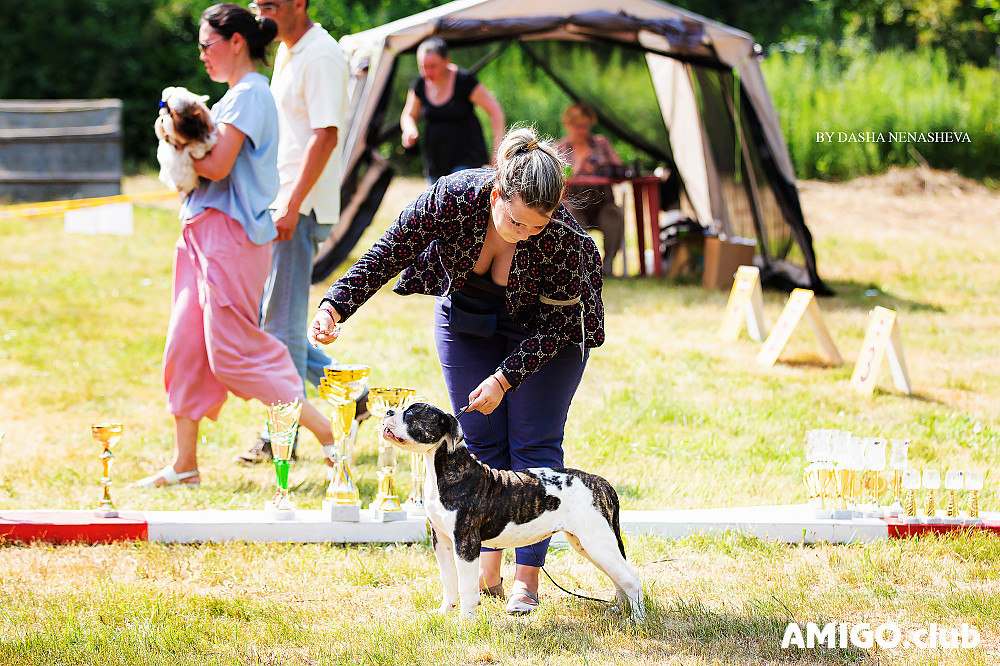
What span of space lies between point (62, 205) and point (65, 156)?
1.32 metres

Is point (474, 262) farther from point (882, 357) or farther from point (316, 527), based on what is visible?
point (882, 357)

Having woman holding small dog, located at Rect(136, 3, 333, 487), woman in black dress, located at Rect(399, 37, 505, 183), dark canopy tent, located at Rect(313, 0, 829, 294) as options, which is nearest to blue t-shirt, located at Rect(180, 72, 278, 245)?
woman holding small dog, located at Rect(136, 3, 333, 487)

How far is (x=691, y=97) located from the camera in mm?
9500

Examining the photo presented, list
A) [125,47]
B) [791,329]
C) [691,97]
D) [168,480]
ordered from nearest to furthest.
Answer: [168,480] → [791,329] → [691,97] → [125,47]

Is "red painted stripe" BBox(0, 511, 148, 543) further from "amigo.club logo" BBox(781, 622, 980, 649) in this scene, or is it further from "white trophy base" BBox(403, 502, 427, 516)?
"amigo.club logo" BBox(781, 622, 980, 649)

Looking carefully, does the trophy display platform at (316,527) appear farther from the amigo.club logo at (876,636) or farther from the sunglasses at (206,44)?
the sunglasses at (206,44)

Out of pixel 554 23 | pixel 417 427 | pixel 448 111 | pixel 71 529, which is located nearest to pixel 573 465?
pixel 417 427

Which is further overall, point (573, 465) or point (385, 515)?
point (573, 465)

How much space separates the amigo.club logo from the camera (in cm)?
270

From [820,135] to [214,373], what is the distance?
40.3 feet

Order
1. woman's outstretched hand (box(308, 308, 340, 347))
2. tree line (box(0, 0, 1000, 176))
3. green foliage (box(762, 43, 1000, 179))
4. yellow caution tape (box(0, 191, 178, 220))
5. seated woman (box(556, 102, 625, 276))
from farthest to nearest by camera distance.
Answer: tree line (box(0, 0, 1000, 176)) → green foliage (box(762, 43, 1000, 179)) → yellow caution tape (box(0, 191, 178, 220)) → seated woman (box(556, 102, 625, 276)) → woman's outstretched hand (box(308, 308, 340, 347))

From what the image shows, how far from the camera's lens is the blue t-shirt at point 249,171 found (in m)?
3.76

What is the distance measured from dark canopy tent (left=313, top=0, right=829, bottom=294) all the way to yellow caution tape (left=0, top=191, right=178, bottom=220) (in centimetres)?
388

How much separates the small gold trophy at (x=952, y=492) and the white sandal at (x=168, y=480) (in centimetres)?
270
